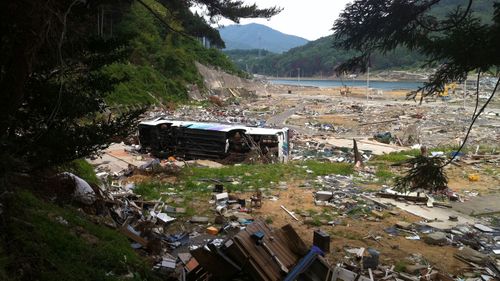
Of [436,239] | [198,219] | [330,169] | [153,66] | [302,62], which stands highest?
[302,62]

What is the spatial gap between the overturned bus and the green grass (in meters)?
8.94

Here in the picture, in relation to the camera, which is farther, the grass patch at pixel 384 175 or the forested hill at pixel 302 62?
the forested hill at pixel 302 62

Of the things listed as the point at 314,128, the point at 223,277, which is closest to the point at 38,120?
the point at 223,277

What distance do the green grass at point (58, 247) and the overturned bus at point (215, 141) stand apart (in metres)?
8.94

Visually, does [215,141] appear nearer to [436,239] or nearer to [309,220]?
[309,220]

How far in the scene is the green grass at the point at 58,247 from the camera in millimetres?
3876

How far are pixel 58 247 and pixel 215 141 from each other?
10.1 m

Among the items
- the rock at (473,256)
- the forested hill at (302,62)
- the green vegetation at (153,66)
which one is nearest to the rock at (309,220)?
the rock at (473,256)

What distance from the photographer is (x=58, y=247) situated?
4398mm

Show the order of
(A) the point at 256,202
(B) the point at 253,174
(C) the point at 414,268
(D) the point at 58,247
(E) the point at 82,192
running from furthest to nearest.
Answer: (B) the point at 253,174 < (A) the point at 256,202 < (E) the point at 82,192 < (C) the point at 414,268 < (D) the point at 58,247

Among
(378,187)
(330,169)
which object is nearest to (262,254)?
(378,187)

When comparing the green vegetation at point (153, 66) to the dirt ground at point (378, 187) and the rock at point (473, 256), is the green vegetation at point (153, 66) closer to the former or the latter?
the dirt ground at point (378, 187)

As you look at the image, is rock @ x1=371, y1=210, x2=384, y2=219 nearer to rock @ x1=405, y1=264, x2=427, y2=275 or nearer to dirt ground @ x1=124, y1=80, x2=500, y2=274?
dirt ground @ x1=124, y1=80, x2=500, y2=274

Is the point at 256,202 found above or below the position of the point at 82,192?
below
